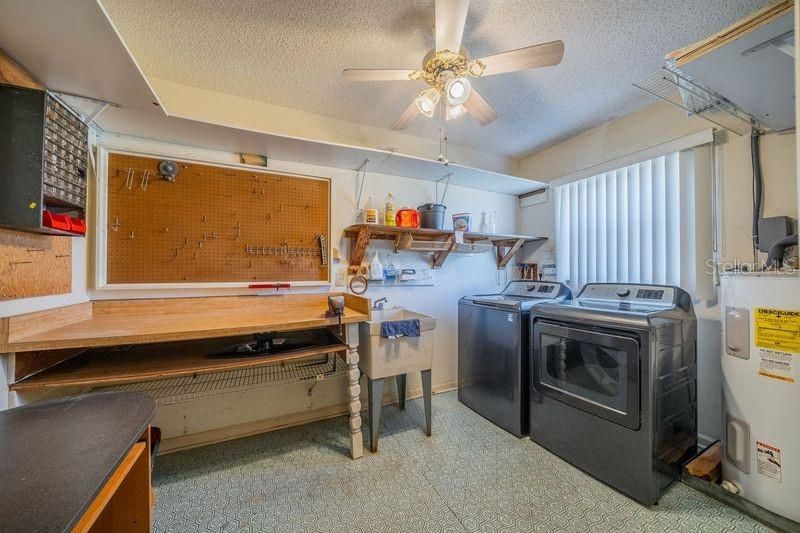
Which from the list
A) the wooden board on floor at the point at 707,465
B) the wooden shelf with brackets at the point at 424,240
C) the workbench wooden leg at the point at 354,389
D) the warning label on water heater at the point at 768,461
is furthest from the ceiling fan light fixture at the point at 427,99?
the wooden board on floor at the point at 707,465

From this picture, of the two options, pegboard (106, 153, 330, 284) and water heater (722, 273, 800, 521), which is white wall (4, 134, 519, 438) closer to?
pegboard (106, 153, 330, 284)

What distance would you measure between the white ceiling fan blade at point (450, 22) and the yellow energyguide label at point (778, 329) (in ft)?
6.34

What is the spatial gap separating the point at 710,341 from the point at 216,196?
3.44m

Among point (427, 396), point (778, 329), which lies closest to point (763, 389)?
point (778, 329)

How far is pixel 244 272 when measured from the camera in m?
2.12

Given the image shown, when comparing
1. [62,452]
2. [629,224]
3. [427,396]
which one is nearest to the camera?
[62,452]

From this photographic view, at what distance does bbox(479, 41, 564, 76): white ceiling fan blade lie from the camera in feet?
4.16

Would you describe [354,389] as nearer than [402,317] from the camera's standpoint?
Yes

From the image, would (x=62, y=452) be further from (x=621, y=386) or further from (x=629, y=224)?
(x=629, y=224)

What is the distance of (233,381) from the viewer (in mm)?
2016

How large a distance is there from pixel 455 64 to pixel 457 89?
108 mm

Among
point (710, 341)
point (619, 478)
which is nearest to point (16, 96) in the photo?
point (619, 478)

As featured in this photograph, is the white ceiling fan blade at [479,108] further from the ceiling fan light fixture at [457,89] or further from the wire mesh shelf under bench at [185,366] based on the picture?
the wire mesh shelf under bench at [185,366]

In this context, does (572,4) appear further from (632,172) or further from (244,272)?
(244,272)
